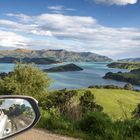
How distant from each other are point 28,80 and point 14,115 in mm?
57617

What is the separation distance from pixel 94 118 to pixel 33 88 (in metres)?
51.1

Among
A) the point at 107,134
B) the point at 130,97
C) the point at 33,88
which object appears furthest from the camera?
the point at 130,97

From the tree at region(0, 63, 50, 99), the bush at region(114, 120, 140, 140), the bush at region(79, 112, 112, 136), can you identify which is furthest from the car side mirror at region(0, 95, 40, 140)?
the tree at region(0, 63, 50, 99)

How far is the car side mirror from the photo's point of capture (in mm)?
2328

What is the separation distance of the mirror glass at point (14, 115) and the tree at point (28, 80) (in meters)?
54.8

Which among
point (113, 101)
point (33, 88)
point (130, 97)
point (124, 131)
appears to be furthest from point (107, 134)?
point (130, 97)

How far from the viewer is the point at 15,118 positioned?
2426mm

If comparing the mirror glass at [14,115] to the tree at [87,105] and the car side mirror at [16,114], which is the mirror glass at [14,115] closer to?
the car side mirror at [16,114]

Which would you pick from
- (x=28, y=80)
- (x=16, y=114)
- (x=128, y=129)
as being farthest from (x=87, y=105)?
(x=16, y=114)

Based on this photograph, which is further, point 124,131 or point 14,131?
point 124,131

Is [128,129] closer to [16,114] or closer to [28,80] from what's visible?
[16,114]

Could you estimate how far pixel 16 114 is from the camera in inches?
96.3

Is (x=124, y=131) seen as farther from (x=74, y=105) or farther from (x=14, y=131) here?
(x=14, y=131)

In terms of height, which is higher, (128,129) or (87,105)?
(128,129)
